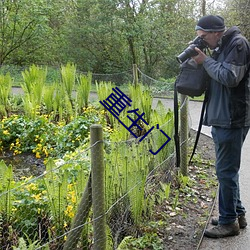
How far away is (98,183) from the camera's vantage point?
2.38 meters

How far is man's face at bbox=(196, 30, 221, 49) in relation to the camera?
303 cm

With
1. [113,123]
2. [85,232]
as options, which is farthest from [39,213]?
[113,123]

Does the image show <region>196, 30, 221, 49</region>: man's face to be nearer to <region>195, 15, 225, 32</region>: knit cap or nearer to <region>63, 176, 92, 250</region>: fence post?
<region>195, 15, 225, 32</region>: knit cap

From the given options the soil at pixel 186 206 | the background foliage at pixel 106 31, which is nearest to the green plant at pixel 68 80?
the soil at pixel 186 206

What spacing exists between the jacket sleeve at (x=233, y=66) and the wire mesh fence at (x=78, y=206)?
1009 mm

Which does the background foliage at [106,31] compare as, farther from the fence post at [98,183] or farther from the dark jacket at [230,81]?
the fence post at [98,183]

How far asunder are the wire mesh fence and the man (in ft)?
2.37

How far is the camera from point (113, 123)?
637cm

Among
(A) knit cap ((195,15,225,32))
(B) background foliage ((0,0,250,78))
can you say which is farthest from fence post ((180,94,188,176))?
(B) background foliage ((0,0,250,78))

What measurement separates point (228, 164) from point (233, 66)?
32.3 inches

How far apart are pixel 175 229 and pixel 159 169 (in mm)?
826

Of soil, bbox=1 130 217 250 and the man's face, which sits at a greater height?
the man's face

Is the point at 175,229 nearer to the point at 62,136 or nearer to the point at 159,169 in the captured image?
the point at 159,169

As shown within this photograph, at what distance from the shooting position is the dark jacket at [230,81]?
284 centimetres
